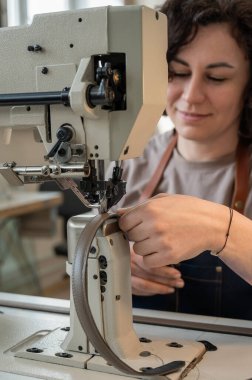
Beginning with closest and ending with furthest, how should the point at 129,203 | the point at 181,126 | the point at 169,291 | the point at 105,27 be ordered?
1. the point at 105,27
2. the point at 169,291
3. the point at 181,126
4. the point at 129,203

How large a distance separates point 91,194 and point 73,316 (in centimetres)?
20

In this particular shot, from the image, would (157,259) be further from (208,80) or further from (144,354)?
(208,80)

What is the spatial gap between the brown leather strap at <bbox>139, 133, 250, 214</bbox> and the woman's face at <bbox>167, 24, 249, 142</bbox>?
11 cm

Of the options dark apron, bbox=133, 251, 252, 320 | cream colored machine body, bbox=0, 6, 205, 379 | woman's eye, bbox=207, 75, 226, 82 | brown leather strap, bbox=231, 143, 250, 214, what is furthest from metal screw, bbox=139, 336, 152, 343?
woman's eye, bbox=207, 75, 226, 82

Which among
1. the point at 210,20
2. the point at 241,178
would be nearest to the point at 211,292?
the point at 241,178

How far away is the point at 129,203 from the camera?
4.73 ft

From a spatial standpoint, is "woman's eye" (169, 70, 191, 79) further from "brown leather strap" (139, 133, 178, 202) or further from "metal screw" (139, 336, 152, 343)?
"metal screw" (139, 336, 152, 343)

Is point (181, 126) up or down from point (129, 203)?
up

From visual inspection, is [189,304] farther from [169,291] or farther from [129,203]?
[129,203]

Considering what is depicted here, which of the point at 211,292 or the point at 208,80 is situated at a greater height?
the point at 208,80

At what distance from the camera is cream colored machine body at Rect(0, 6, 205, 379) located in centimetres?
83

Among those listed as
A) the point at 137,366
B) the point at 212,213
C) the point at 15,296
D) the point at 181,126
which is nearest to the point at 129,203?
the point at 181,126

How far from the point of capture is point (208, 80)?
126cm

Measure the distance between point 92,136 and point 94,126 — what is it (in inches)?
0.6
